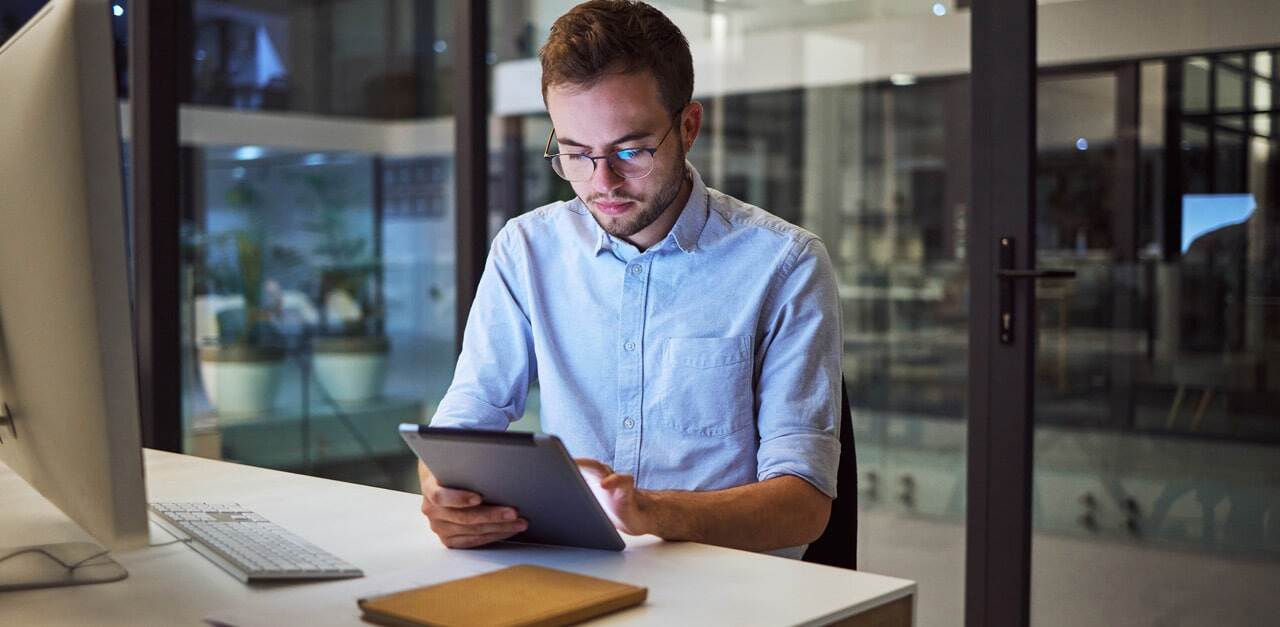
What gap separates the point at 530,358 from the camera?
2027 millimetres

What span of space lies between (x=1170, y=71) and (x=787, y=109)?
940 mm

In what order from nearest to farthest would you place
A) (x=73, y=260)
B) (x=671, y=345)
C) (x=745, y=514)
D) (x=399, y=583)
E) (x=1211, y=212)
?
(x=73, y=260)
(x=399, y=583)
(x=745, y=514)
(x=671, y=345)
(x=1211, y=212)

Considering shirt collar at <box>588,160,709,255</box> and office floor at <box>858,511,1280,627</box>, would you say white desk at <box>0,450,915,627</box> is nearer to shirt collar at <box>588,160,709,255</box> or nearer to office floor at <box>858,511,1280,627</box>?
shirt collar at <box>588,160,709,255</box>

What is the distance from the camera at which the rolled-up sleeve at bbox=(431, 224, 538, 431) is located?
1982 millimetres

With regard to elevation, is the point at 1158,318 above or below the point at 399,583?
above

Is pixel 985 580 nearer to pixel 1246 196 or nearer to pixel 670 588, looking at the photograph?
pixel 1246 196

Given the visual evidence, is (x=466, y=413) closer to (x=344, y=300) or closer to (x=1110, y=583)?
(x=1110, y=583)

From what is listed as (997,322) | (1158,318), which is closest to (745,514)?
(997,322)

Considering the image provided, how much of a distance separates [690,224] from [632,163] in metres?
0.16

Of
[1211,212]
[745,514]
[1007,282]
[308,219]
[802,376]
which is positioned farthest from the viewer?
[308,219]

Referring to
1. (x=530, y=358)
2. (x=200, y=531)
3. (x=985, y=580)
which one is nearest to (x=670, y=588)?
(x=200, y=531)

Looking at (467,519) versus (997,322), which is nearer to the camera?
(467,519)

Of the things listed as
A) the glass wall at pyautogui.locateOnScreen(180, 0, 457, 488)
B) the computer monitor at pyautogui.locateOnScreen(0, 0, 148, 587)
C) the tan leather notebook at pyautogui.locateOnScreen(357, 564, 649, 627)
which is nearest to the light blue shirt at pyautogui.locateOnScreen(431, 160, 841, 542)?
the tan leather notebook at pyautogui.locateOnScreen(357, 564, 649, 627)

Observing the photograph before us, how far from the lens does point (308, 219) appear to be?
439 centimetres
